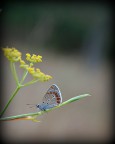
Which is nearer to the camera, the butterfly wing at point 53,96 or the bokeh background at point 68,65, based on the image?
the butterfly wing at point 53,96

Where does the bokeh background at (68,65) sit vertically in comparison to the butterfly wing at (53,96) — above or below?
above

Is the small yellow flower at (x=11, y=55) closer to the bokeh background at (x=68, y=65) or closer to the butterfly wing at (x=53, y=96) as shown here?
the butterfly wing at (x=53, y=96)

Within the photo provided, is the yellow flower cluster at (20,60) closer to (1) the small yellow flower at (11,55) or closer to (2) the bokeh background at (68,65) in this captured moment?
(1) the small yellow flower at (11,55)

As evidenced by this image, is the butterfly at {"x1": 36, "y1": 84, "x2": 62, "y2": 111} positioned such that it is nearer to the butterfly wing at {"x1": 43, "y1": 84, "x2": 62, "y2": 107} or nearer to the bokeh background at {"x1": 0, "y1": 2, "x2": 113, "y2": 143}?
the butterfly wing at {"x1": 43, "y1": 84, "x2": 62, "y2": 107}

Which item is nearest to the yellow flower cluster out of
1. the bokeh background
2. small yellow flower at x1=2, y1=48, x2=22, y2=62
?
small yellow flower at x1=2, y1=48, x2=22, y2=62

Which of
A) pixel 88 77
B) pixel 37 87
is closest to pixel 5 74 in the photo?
pixel 37 87

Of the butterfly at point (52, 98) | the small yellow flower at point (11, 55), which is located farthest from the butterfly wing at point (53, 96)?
the small yellow flower at point (11, 55)

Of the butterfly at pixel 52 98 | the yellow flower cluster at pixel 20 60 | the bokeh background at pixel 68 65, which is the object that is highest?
the bokeh background at pixel 68 65
